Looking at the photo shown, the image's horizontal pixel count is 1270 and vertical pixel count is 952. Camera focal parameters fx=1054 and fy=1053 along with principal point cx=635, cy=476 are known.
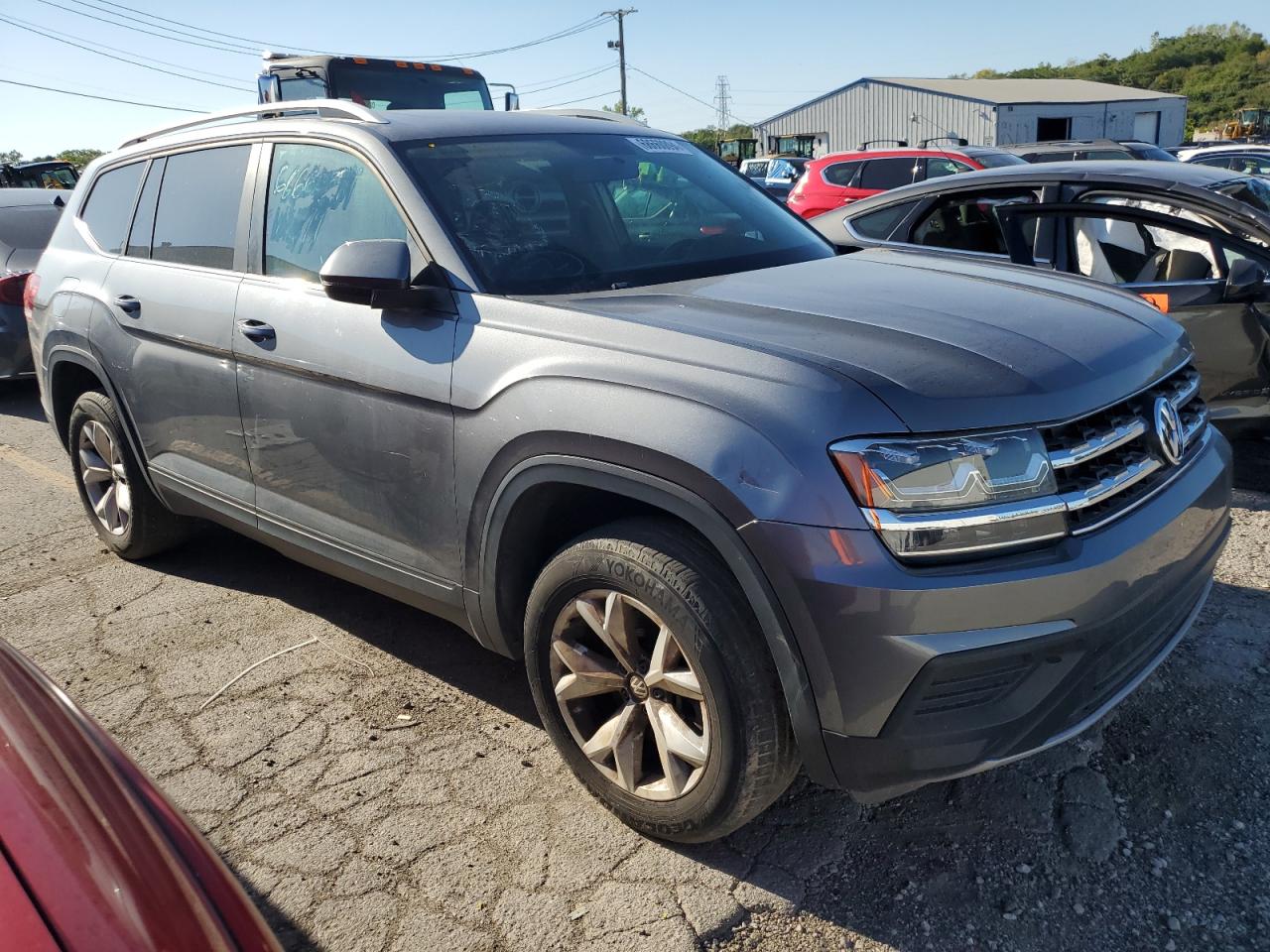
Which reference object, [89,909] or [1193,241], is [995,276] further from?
[89,909]

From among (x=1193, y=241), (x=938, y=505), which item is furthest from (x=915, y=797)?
(x=1193, y=241)

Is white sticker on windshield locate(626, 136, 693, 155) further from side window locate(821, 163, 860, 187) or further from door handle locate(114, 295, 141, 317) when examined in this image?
side window locate(821, 163, 860, 187)

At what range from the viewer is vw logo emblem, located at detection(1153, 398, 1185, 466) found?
100 inches

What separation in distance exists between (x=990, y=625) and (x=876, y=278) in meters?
1.33

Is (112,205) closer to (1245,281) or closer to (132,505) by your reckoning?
(132,505)

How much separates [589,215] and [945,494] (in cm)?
Result: 163

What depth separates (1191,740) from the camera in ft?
9.75

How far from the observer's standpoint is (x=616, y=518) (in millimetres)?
2785

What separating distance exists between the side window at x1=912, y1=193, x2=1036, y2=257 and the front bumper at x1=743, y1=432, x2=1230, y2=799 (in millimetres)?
3733

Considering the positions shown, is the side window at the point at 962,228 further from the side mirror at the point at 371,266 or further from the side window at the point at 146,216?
the side window at the point at 146,216

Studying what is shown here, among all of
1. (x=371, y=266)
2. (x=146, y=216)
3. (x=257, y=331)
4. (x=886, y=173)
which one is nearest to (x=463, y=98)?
(x=886, y=173)

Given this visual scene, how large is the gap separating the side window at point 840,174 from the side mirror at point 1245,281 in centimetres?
1003

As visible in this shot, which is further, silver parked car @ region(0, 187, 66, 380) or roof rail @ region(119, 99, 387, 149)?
silver parked car @ region(0, 187, 66, 380)

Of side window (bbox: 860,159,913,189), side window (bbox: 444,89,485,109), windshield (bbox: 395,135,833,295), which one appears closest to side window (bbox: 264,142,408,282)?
windshield (bbox: 395,135,833,295)
